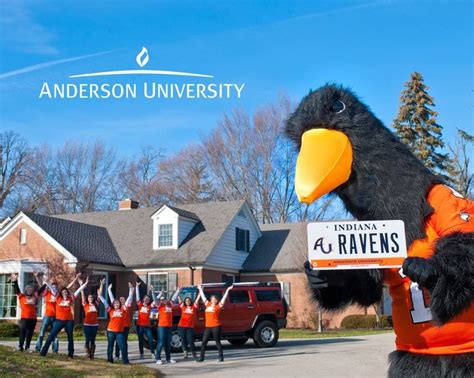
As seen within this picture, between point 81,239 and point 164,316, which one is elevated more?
point 81,239

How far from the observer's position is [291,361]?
13.8 m

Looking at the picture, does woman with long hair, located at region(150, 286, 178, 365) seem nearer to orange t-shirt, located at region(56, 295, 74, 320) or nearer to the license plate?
orange t-shirt, located at region(56, 295, 74, 320)

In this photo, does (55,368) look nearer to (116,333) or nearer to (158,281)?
(116,333)

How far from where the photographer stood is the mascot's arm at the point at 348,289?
335cm

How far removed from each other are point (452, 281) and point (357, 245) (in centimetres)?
48

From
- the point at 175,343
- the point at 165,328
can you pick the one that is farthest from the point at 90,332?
the point at 175,343

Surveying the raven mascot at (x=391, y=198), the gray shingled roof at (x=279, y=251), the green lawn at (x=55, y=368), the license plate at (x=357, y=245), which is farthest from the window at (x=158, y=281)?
the license plate at (x=357, y=245)

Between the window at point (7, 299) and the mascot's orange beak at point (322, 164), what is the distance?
24.7 m

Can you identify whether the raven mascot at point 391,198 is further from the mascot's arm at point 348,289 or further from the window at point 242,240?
the window at point 242,240

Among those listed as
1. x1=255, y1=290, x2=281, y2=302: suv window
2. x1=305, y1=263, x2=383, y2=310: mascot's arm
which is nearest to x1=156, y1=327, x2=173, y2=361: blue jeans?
x1=255, y1=290, x2=281, y2=302: suv window

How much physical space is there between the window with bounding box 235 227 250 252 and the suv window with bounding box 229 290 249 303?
1057 centimetres

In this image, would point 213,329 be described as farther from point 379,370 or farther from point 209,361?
point 379,370

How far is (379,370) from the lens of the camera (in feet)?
41.2

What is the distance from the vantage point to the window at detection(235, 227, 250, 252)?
28.6 metres
